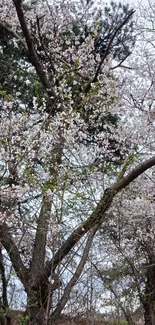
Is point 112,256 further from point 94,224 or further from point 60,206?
point 60,206

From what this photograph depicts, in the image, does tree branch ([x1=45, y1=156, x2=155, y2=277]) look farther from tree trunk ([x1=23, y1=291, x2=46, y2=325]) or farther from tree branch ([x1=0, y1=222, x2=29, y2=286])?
tree branch ([x1=0, y1=222, x2=29, y2=286])

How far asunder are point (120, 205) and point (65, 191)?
2790 mm

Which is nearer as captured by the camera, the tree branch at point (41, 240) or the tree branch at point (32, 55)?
the tree branch at point (41, 240)

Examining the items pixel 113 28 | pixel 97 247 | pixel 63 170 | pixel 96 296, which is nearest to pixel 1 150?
pixel 63 170

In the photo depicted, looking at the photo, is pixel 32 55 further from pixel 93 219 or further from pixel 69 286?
pixel 69 286

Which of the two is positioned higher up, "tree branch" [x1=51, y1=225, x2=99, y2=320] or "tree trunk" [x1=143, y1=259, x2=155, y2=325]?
"tree trunk" [x1=143, y1=259, x2=155, y2=325]

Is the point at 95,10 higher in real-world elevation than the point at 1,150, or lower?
higher

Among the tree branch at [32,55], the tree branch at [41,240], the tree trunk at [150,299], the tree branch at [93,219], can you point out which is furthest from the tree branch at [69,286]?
the tree branch at [32,55]

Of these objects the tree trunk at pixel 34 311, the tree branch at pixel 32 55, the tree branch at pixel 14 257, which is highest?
the tree branch at pixel 32 55

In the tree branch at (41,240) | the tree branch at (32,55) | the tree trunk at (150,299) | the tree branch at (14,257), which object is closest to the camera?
the tree branch at (41,240)

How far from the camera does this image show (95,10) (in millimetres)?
9234

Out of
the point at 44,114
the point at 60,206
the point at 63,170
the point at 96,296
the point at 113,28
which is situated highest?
the point at 113,28

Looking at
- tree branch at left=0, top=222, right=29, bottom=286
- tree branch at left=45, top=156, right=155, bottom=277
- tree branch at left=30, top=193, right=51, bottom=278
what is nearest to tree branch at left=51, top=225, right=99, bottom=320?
tree branch at left=45, top=156, right=155, bottom=277

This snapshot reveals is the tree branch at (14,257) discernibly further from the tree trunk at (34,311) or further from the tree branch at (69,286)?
the tree branch at (69,286)
